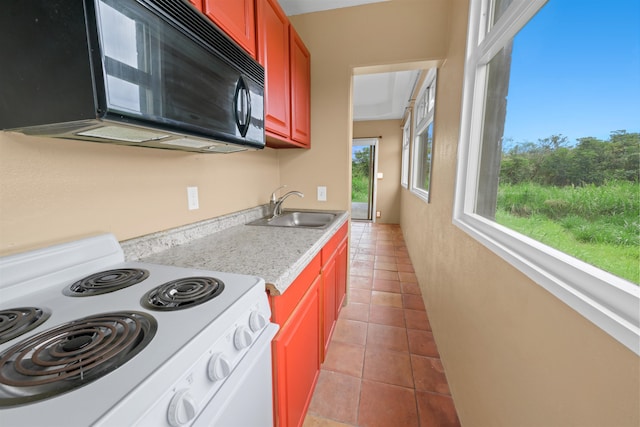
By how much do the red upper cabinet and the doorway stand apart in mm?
3913

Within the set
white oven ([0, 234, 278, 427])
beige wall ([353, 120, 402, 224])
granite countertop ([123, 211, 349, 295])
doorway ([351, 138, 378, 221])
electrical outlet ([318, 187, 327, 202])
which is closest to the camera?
white oven ([0, 234, 278, 427])

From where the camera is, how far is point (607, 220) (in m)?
0.57

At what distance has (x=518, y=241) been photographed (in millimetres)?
808

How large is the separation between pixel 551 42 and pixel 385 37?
1.41m

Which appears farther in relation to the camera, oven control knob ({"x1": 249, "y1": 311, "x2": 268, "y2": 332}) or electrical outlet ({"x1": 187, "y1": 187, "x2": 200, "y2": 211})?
electrical outlet ({"x1": 187, "y1": 187, "x2": 200, "y2": 211})

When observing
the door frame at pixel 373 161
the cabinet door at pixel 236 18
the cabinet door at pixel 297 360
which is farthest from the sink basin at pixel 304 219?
the door frame at pixel 373 161

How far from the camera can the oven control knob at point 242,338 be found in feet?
1.97

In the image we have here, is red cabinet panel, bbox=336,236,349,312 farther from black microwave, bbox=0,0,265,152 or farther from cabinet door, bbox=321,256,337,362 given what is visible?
black microwave, bbox=0,0,265,152

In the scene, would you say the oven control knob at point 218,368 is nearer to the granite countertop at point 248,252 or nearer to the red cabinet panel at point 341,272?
the granite countertop at point 248,252

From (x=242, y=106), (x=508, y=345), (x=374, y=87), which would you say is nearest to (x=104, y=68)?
(x=242, y=106)

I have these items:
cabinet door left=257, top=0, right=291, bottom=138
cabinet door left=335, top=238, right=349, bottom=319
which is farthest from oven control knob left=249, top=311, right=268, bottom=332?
cabinet door left=335, top=238, right=349, bottom=319

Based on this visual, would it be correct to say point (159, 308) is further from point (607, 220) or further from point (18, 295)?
point (607, 220)

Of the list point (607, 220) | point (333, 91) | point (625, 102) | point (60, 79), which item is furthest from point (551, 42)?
point (333, 91)

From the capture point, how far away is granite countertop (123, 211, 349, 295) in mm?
875
